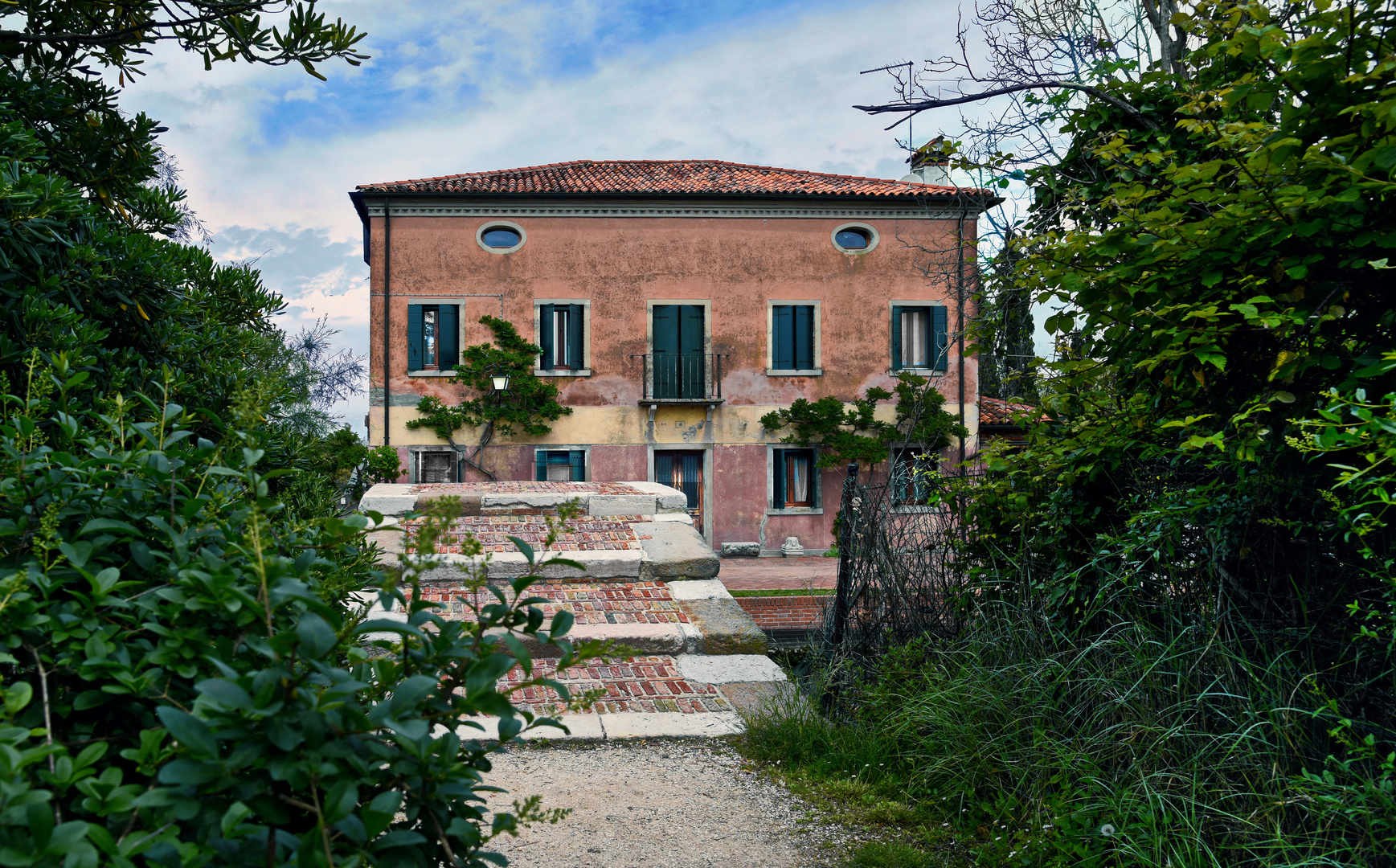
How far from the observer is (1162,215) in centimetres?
322

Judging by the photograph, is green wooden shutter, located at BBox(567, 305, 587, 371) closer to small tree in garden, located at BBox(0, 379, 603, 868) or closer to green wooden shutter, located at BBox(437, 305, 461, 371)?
green wooden shutter, located at BBox(437, 305, 461, 371)

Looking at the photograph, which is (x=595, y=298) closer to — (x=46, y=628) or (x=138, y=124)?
(x=138, y=124)

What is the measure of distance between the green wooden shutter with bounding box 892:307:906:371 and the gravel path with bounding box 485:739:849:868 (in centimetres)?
1519

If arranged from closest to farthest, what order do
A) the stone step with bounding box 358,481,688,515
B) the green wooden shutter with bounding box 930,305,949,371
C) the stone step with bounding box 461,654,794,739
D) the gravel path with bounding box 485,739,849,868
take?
the gravel path with bounding box 485,739,849,868 → the stone step with bounding box 461,654,794,739 → the stone step with bounding box 358,481,688,515 → the green wooden shutter with bounding box 930,305,949,371

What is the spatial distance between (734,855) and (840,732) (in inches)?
47.7

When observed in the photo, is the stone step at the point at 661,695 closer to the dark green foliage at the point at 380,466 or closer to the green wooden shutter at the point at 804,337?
the dark green foliage at the point at 380,466

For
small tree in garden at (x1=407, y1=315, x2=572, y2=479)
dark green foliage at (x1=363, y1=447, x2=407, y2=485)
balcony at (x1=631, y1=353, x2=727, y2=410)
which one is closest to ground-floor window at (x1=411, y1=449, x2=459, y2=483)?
small tree in garden at (x1=407, y1=315, x2=572, y2=479)

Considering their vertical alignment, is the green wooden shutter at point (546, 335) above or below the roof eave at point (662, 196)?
below

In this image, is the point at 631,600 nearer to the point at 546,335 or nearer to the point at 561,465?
the point at 561,465

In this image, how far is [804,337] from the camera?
1897 cm

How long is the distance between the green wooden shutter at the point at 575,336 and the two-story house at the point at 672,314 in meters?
0.04

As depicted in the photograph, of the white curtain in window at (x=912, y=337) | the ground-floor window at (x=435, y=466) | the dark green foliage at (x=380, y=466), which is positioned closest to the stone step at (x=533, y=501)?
the dark green foliage at (x=380, y=466)

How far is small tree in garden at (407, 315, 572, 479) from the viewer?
58.3 ft

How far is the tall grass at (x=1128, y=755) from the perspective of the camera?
274 centimetres
